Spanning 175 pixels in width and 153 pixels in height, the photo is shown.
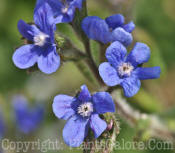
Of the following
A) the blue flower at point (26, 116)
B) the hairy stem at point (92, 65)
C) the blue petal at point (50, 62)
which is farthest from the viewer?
the blue flower at point (26, 116)

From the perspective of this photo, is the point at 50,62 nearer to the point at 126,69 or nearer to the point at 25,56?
the point at 25,56

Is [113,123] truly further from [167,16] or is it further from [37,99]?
[167,16]

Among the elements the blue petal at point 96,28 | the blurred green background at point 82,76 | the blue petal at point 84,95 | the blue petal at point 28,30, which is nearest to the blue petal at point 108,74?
the blue petal at point 84,95

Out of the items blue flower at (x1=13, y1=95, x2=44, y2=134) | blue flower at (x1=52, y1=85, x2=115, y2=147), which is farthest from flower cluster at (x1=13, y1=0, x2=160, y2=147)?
blue flower at (x1=13, y1=95, x2=44, y2=134)

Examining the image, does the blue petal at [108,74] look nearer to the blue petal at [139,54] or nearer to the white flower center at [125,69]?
the white flower center at [125,69]

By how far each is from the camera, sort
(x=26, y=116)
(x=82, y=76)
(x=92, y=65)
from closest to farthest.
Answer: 1. (x=92, y=65)
2. (x=26, y=116)
3. (x=82, y=76)

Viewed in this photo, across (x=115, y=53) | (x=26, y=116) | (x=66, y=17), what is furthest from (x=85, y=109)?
(x=26, y=116)
